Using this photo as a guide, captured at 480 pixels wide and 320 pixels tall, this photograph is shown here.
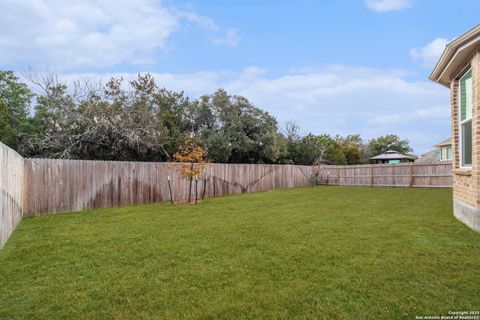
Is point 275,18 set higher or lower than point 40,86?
higher

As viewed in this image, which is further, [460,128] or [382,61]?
[382,61]

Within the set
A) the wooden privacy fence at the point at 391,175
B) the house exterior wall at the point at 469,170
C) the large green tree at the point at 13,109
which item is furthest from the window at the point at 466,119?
the large green tree at the point at 13,109

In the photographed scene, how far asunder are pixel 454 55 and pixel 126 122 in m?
12.2

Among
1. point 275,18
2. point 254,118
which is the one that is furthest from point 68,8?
point 254,118

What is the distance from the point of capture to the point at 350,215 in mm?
7215

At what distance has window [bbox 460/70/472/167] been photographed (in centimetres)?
600

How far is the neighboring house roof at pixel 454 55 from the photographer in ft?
16.1

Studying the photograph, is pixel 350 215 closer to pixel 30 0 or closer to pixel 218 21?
pixel 218 21

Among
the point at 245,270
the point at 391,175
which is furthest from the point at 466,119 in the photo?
the point at 391,175

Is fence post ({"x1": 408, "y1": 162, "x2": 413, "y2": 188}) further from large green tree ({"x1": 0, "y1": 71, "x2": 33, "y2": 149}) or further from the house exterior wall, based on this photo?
large green tree ({"x1": 0, "y1": 71, "x2": 33, "y2": 149})

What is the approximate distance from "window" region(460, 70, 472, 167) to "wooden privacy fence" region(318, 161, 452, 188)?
9.12 meters

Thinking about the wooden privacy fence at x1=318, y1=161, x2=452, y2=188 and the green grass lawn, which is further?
the wooden privacy fence at x1=318, y1=161, x2=452, y2=188

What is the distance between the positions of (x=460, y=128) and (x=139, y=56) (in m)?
13.4

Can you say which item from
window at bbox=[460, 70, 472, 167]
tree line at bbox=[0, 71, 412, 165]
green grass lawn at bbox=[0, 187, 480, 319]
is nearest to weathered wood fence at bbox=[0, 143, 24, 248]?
green grass lawn at bbox=[0, 187, 480, 319]
